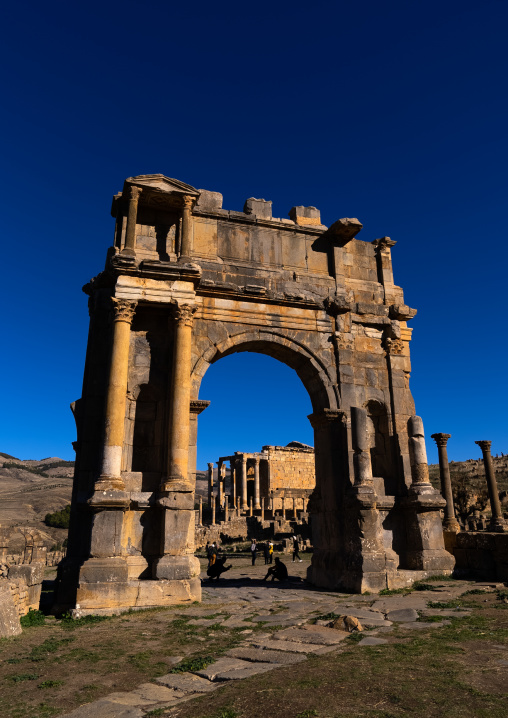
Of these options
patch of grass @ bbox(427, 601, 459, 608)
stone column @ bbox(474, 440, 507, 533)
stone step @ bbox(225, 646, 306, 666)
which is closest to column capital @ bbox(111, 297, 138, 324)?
stone step @ bbox(225, 646, 306, 666)

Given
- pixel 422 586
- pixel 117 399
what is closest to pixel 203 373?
pixel 117 399

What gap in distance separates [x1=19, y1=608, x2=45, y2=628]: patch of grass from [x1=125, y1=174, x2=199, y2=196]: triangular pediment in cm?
815

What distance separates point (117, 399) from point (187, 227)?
4045 mm

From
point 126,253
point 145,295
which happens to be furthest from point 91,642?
point 126,253

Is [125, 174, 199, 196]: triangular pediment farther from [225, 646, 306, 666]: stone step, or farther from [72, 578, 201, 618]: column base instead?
[225, 646, 306, 666]: stone step

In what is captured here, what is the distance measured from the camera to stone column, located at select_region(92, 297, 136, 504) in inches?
371

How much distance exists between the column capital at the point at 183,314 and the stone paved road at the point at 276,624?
5.20 metres

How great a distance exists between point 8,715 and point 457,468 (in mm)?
57517

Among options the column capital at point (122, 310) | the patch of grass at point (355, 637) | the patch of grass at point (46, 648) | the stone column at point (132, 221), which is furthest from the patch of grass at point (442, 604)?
the stone column at point (132, 221)

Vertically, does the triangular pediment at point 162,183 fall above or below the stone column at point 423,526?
above

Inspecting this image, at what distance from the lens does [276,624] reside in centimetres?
705

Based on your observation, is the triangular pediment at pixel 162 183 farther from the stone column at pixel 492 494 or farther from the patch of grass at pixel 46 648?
the stone column at pixel 492 494

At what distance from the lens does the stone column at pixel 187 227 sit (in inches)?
445

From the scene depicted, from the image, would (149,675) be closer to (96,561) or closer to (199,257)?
(96,561)
